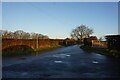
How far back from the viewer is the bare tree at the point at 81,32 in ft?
252

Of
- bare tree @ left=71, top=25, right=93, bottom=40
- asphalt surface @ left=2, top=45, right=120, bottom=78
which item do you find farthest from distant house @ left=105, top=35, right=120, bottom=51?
bare tree @ left=71, top=25, right=93, bottom=40

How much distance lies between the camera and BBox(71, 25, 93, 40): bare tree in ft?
252

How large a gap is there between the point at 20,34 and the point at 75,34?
3084cm

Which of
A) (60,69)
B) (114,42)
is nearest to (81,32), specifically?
(114,42)

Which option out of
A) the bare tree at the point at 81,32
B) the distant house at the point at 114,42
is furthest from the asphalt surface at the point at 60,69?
the bare tree at the point at 81,32

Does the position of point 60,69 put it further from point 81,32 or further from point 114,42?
point 81,32

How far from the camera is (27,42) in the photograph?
32.1 meters

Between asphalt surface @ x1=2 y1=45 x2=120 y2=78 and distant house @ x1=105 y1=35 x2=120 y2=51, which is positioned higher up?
distant house @ x1=105 y1=35 x2=120 y2=51

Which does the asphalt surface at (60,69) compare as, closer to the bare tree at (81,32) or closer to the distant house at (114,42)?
the distant house at (114,42)

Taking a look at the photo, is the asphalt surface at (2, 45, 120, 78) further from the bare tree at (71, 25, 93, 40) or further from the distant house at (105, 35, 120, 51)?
the bare tree at (71, 25, 93, 40)

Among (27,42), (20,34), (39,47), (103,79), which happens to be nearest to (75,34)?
Answer: (20,34)

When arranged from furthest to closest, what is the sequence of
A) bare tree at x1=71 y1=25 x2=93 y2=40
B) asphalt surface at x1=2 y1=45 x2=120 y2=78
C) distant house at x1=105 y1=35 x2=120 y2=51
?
bare tree at x1=71 y1=25 x2=93 y2=40 → distant house at x1=105 y1=35 x2=120 y2=51 → asphalt surface at x1=2 y1=45 x2=120 y2=78

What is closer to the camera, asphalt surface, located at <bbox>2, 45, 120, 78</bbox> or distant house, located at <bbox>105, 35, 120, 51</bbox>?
asphalt surface, located at <bbox>2, 45, 120, 78</bbox>

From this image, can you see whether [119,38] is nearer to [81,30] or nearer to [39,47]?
[39,47]
